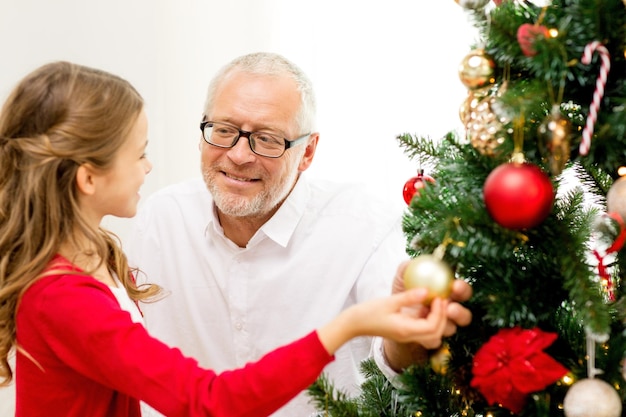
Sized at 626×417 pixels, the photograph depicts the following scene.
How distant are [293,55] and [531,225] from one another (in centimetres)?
170

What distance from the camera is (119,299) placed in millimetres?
1205

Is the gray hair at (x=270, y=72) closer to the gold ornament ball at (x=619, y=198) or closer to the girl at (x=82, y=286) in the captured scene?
the girl at (x=82, y=286)

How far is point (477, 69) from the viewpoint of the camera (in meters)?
0.95

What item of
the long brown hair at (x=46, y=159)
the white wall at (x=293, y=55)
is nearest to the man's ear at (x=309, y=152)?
the white wall at (x=293, y=55)

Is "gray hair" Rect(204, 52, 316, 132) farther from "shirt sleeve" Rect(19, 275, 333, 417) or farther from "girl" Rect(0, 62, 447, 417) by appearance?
"shirt sleeve" Rect(19, 275, 333, 417)

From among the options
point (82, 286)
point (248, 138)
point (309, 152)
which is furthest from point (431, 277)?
point (309, 152)

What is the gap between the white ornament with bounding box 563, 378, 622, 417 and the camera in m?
0.85

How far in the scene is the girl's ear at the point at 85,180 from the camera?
45.4 inches

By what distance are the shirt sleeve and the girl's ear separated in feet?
0.49

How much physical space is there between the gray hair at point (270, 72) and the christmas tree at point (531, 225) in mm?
728

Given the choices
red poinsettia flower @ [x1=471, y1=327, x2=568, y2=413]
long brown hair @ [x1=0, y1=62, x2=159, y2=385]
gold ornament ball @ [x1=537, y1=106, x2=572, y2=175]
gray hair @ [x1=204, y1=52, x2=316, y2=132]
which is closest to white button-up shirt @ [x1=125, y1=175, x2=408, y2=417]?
gray hair @ [x1=204, y1=52, x2=316, y2=132]

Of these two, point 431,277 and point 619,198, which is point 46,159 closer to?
point 431,277

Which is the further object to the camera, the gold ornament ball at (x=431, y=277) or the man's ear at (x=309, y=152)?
the man's ear at (x=309, y=152)

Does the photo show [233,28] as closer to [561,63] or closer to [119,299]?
[119,299]
